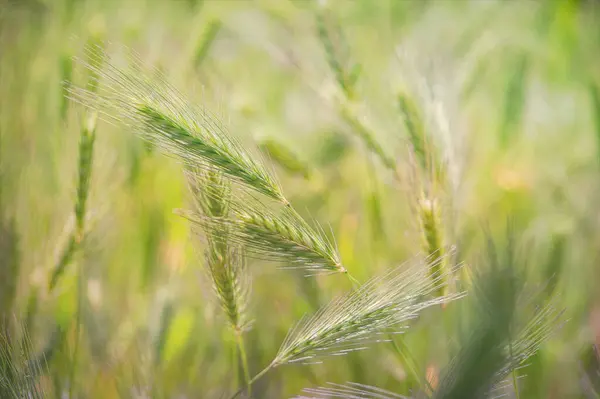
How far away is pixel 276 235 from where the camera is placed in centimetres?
36

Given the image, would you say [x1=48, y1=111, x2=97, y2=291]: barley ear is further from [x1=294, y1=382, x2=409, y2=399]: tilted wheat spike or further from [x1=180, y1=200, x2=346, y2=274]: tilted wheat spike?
[x1=294, y1=382, x2=409, y2=399]: tilted wheat spike

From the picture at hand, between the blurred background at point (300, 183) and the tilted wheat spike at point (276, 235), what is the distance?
0.18 feet

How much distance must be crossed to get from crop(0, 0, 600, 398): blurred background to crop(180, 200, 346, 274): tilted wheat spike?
0.06 metres

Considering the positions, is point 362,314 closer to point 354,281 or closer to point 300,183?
point 354,281

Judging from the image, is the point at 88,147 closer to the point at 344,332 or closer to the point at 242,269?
the point at 242,269

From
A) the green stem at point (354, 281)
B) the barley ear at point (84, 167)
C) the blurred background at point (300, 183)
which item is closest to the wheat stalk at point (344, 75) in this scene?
the blurred background at point (300, 183)

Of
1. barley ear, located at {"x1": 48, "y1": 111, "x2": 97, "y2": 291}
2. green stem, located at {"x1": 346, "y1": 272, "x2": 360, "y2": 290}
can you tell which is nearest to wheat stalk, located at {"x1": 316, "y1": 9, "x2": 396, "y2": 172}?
green stem, located at {"x1": 346, "y1": 272, "x2": 360, "y2": 290}

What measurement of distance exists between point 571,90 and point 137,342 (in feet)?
2.74

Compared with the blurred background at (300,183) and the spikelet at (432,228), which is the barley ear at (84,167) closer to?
the blurred background at (300,183)

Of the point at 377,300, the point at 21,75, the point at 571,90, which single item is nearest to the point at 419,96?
the point at 377,300

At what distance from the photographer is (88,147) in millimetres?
444

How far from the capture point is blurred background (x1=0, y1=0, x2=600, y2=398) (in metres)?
0.49

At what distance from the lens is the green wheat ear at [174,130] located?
0.35 m

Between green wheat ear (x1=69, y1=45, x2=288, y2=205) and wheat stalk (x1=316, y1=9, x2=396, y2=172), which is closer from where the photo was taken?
green wheat ear (x1=69, y1=45, x2=288, y2=205)
